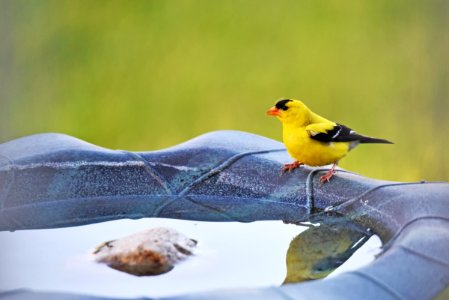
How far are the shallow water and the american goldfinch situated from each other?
0.25 meters

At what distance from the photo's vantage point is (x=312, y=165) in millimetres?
2354

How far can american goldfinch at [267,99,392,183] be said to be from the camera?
2324 mm

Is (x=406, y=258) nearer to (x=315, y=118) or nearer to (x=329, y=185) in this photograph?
(x=329, y=185)

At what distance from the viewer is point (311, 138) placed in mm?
2342

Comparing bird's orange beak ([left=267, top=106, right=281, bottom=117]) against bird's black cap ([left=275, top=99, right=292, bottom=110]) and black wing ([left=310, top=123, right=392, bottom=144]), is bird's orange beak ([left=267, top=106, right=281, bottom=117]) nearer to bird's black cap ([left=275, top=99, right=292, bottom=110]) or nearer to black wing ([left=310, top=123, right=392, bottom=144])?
bird's black cap ([left=275, top=99, right=292, bottom=110])

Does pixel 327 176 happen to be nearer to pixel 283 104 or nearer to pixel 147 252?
pixel 283 104

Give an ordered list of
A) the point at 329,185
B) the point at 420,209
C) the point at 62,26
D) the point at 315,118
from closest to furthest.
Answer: the point at 420,209 → the point at 329,185 → the point at 315,118 → the point at 62,26

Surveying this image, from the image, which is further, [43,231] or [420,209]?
[43,231]

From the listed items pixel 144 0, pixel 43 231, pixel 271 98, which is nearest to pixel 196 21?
pixel 144 0

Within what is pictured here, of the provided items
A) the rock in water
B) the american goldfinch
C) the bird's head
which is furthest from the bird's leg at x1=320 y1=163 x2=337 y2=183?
the rock in water

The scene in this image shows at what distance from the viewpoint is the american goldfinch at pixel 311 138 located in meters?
2.32

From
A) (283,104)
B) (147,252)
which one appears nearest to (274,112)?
(283,104)

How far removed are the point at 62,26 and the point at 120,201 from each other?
1879 mm

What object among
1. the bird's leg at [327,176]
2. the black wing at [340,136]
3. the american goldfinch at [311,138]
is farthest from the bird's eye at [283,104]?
the bird's leg at [327,176]
